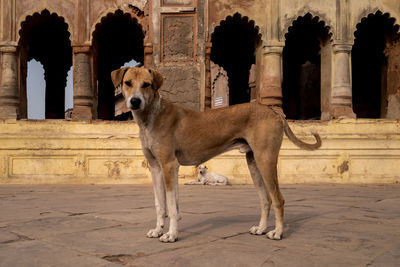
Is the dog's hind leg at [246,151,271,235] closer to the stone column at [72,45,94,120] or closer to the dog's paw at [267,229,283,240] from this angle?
the dog's paw at [267,229,283,240]

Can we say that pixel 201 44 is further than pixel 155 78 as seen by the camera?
Yes

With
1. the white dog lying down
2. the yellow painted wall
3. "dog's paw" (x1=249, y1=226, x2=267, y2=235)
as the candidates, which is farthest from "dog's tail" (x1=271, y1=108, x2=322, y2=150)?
the yellow painted wall

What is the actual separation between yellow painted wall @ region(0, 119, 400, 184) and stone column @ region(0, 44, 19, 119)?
29 cm

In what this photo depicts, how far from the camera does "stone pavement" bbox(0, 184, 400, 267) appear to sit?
2.09m

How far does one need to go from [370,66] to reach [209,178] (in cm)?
734

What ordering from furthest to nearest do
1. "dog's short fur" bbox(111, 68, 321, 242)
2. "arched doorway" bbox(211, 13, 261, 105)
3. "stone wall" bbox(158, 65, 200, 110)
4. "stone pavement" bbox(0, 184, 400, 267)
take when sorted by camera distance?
"arched doorway" bbox(211, 13, 261, 105)
"stone wall" bbox(158, 65, 200, 110)
"dog's short fur" bbox(111, 68, 321, 242)
"stone pavement" bbox(0, 184, 400, 267)

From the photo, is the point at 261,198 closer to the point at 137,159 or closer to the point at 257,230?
the point at 257,230

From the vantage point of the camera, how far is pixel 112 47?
38.3 ft

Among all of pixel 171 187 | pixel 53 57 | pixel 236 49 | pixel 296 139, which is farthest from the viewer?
pixel 53 57

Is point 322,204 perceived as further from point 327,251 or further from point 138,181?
point 138,181

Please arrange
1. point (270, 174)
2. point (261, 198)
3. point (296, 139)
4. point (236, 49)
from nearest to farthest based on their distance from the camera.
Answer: point (270, 174) < point (261, 198) < point (296, 139) < point (236, 49)

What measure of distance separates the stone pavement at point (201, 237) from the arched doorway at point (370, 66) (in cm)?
604

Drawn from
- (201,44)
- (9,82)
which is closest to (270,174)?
(201,44)

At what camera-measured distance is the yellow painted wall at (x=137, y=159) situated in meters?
8.06
